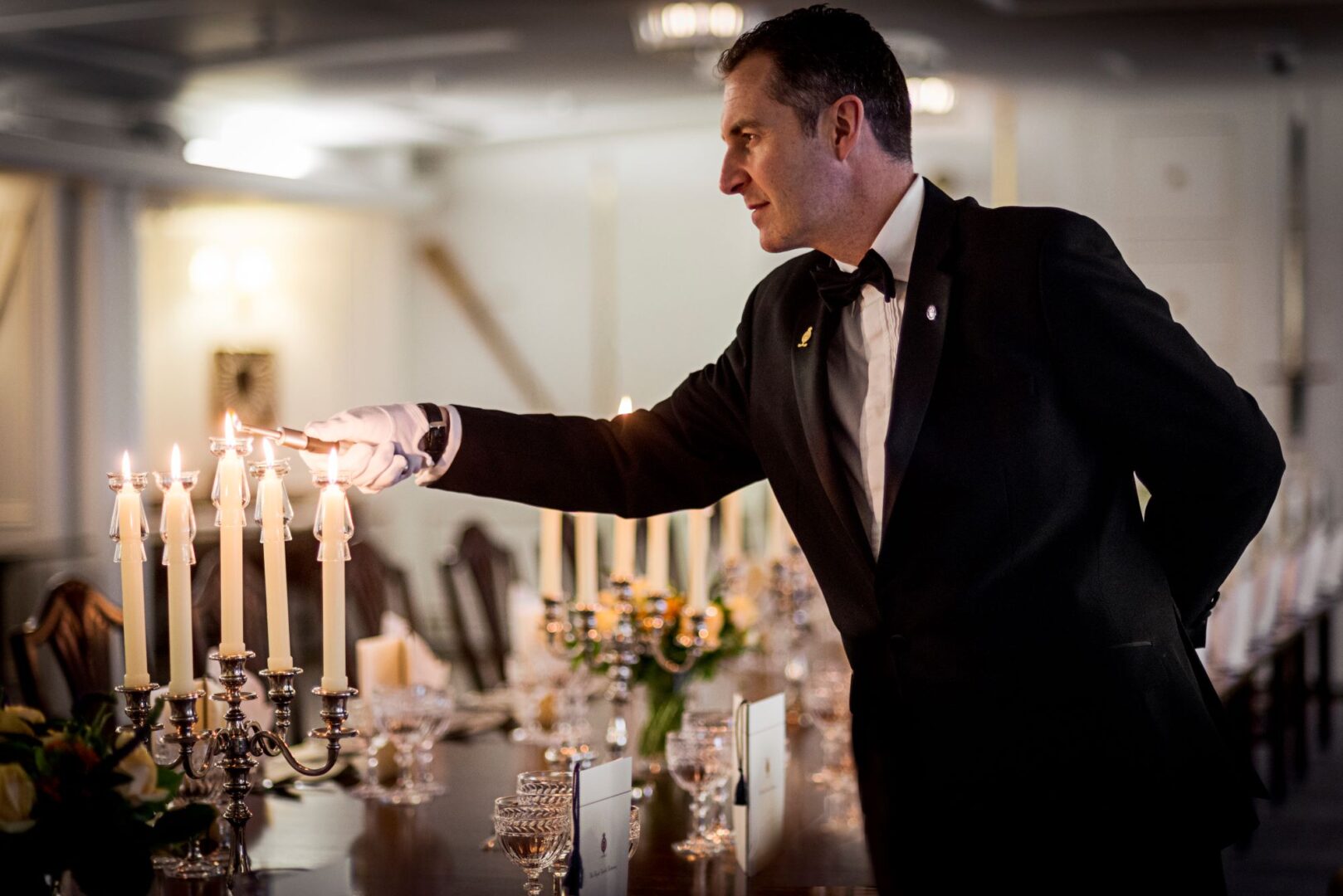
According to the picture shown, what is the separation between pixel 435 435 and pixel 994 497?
790mm

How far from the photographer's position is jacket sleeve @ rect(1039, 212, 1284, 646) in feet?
5.87

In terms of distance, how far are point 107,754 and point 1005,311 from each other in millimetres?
1146

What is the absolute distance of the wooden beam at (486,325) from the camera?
10.1m

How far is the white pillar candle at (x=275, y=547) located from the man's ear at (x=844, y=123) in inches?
32.0

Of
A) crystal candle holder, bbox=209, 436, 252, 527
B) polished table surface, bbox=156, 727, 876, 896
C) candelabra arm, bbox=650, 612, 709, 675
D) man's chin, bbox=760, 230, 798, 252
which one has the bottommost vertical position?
polished table surface, bbox=156, 727, 876, 896

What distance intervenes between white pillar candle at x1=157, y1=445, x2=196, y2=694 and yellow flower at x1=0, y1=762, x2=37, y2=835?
32 cm

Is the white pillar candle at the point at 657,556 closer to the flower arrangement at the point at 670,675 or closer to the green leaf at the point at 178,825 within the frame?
the flower arrangement at the point at 670,675

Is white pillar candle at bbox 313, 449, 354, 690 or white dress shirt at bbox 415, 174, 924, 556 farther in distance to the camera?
white dress shirt at bbox 415, 174, 924, 556

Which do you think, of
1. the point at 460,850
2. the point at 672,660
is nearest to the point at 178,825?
the point at 460,850

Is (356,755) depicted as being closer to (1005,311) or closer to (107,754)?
(107,754)

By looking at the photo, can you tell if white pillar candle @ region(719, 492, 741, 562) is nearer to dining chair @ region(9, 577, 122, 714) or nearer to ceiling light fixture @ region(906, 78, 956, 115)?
dining chair @ region(9, 577, 122, 714)

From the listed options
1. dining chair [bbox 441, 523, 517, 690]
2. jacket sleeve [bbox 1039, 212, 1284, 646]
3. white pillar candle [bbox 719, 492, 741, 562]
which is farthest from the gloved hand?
dining chair [bbox 441, 523, 517, 690]

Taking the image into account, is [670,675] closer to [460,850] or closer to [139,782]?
[460,850]

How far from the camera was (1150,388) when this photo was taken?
1791 millimetres
